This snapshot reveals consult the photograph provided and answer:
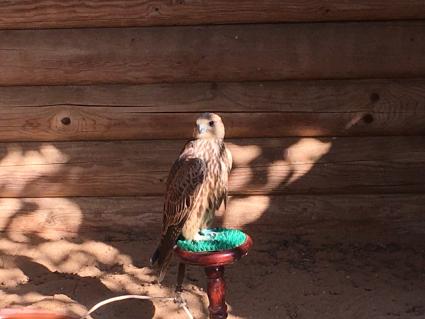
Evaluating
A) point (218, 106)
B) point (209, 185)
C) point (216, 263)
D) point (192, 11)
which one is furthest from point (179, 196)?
point (192, 11)

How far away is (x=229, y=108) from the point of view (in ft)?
17.1

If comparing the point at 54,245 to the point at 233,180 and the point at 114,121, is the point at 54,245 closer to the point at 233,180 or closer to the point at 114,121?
the point at 114,121

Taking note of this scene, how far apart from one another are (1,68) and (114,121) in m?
0.90

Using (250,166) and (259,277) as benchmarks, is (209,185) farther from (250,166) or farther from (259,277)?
(250,166)

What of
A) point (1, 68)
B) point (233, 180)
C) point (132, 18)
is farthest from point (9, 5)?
point (233, 180)

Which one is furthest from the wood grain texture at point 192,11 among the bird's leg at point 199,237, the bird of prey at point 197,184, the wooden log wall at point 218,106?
the bird's leg at point 199,237

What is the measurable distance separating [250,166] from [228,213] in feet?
1.33

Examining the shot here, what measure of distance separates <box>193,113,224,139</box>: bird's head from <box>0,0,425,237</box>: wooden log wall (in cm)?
126

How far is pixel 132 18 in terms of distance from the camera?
16.6 feet

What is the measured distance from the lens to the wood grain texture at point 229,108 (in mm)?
5203

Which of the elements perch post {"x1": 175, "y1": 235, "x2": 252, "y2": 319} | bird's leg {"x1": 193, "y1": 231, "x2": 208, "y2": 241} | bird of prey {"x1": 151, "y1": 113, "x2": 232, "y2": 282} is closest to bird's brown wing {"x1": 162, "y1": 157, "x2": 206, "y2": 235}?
bird of prey {"x1": 151, "y1": 113, "x2": 232, "y2": 282}

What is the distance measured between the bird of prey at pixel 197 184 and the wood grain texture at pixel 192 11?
132 centimetres

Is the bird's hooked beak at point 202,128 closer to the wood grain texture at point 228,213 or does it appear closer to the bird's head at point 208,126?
the bird's head at point 208,126

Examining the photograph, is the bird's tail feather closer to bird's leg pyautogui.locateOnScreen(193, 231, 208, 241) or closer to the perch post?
bird's leg pyautogui.locateOnScreen(193, 231, 208, 241)
